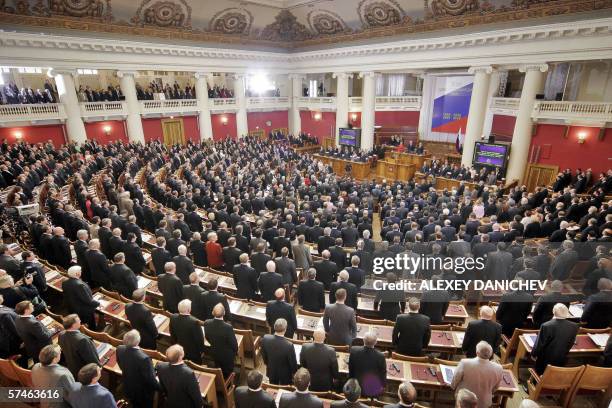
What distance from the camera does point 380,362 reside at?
4.15m

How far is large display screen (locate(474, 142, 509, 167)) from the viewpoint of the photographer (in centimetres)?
1717

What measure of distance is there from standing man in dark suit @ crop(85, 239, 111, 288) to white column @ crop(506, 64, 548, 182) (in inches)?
720

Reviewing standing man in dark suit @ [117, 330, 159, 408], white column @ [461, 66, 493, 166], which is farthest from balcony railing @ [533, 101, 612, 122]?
standing man in dark suit @ [117, 330, 159, 408]

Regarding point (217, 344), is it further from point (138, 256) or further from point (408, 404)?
point (138, 256)

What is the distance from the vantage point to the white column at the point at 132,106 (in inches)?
795

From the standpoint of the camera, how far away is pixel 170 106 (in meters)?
22.8

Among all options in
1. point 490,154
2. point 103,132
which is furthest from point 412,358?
point 103,132

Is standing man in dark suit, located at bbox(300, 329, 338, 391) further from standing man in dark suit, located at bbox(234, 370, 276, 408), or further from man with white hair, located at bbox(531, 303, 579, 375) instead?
man with white hair, located at bbox(531, 303, 579, 375)

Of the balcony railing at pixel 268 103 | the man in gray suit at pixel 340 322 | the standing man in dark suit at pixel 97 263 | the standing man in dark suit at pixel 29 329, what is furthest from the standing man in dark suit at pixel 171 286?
the balcony railing at pixel 268 103

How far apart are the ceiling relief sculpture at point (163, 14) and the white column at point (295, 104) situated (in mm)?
10372

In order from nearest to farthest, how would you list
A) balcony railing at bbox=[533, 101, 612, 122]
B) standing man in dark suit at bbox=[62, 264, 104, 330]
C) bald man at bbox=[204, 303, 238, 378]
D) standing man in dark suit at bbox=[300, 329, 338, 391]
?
standing man in dark suit at bbox=[300, 329, 338, 391] → bald man at bbox=[204, 303, 238, 378] → standing man in dark suit at bbox=[62, 264, 104, 330] → balcony railing at bbox=[533, 101, 612, 122]

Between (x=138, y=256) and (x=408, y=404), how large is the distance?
6078 millimetres

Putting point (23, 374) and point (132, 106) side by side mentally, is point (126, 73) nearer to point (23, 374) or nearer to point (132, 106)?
point (132, 106)
